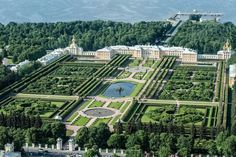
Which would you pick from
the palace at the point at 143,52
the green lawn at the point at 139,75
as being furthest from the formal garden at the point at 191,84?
the palace at the point at 143,52

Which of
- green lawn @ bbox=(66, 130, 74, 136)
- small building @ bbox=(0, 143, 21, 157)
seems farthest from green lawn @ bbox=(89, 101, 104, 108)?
small building @ bbox=(0, 143, 21, 157)

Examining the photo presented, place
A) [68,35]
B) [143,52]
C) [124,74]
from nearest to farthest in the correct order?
[124,74], [143,52], [68,35]

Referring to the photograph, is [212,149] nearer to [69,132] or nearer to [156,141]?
[156,141]

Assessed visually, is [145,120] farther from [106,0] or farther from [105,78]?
[106,0]

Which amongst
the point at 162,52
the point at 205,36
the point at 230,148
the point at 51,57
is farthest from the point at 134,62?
the point at 230,148

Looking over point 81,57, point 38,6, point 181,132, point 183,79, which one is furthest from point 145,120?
point 38,6

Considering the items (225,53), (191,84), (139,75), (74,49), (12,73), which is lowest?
(191,84)

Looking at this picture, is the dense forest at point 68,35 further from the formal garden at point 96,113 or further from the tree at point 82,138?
the tree at point 82,138
